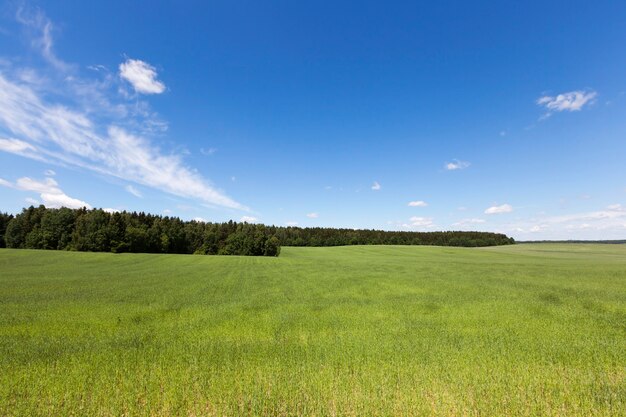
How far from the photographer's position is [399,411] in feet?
25.2

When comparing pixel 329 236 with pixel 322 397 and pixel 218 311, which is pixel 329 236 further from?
pixel 322 397

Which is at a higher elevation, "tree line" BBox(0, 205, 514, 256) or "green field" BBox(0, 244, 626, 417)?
"tree line" BBox(0, 205, 514, 256)

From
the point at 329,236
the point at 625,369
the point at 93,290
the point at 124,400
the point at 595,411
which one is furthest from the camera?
the point at 329,236

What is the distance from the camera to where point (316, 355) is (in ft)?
37.1

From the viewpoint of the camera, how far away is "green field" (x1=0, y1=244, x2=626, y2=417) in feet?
26.5

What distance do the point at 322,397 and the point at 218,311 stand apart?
11867 millimetres

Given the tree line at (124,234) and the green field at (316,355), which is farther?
the tree line at (124,234)

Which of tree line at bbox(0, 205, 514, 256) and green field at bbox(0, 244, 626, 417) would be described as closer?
green field at bbox(0, 244, 626, 417)

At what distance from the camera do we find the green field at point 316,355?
26.5 ft

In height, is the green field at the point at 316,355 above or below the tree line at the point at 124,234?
below

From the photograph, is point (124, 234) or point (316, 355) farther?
point (124, 234)

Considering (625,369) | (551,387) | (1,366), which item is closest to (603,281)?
(625,369)

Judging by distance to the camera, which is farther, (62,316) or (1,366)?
(62,316)

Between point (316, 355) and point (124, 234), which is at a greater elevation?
point (124, 234)
